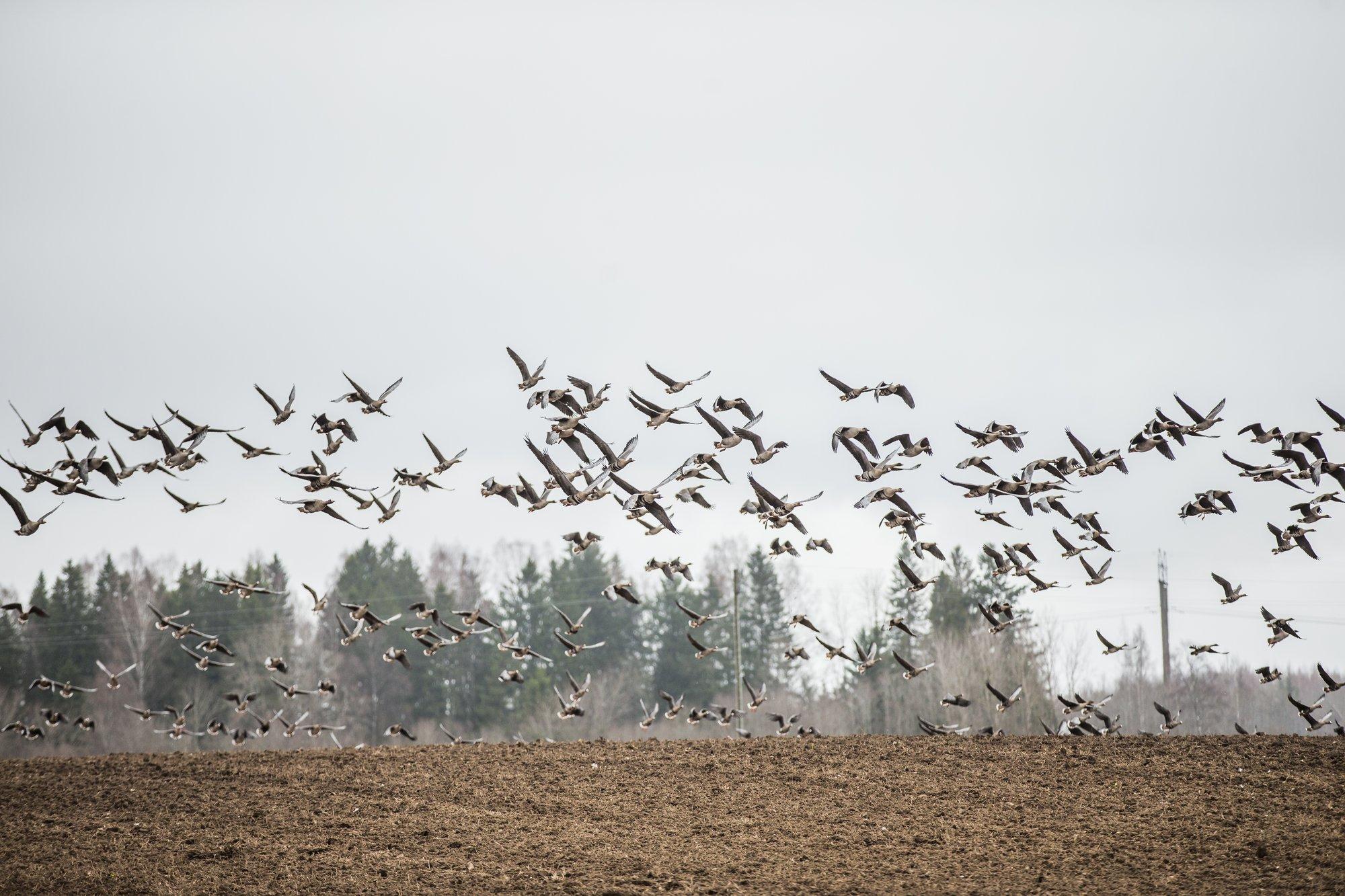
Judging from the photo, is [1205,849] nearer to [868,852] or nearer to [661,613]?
[868,852]

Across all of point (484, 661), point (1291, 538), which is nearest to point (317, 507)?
point (1291, 538)

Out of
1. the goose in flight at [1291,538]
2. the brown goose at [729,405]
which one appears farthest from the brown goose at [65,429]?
the goose in flight at [1291,538]

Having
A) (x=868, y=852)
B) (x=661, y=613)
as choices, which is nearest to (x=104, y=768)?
(x=868, y=852)

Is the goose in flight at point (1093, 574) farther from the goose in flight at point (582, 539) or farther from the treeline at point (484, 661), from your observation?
the treeline at point (484, 661)

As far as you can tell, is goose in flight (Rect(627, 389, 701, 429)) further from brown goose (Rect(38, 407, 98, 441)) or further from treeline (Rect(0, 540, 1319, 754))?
treeline (Rect(0, 540, 1319, 754))

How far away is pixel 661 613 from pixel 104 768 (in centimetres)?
5772

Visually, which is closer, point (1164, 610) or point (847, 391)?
point (847, 391)

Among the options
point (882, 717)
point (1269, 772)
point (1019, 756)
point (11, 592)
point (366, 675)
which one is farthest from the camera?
point (11, 592)

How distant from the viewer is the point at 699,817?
19734mm

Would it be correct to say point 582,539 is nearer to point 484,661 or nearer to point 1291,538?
point 1291,538

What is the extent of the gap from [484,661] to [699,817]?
58.7m

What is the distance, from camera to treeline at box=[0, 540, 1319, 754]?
220 feet

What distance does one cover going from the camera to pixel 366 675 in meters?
75.9

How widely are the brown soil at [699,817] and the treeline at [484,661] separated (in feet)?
127
